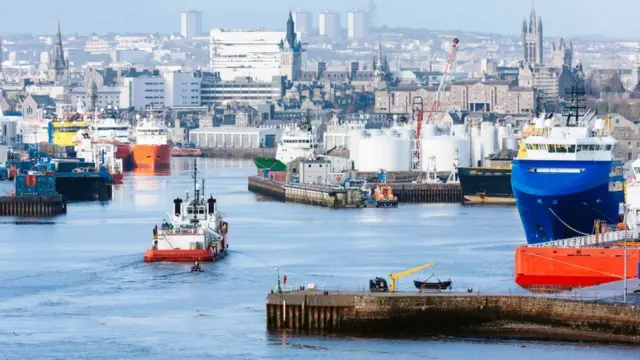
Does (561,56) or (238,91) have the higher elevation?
(561,56)

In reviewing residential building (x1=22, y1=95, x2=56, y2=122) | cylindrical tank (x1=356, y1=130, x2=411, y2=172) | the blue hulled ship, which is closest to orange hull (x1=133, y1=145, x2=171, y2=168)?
cylindrical tank (x1=356, y1=130, x2=411, y2=172)

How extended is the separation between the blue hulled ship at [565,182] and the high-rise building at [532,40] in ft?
472

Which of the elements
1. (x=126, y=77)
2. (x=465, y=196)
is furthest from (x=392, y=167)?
(x=126, y=77)

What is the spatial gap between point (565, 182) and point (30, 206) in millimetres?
24217


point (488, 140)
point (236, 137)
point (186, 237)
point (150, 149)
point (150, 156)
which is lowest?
point (186, 237)

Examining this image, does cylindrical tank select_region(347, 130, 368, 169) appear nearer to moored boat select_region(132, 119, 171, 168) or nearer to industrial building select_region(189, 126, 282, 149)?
moored boat select_region(132, 119, 171, 168)

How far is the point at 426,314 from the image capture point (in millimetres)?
33156

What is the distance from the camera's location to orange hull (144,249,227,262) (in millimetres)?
43875

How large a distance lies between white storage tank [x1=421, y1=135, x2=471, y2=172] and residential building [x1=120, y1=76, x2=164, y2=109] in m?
91.3

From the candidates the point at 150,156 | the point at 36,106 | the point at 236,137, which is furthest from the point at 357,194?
the point at 36,106

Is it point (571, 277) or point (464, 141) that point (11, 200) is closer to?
point (464, 141)

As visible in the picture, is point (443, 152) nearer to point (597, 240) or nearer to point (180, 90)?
point (597, 240)

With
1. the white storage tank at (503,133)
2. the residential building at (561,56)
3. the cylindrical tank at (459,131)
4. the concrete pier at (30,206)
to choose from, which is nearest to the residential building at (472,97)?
the residential building at (561,56)

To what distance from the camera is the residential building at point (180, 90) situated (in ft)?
568
